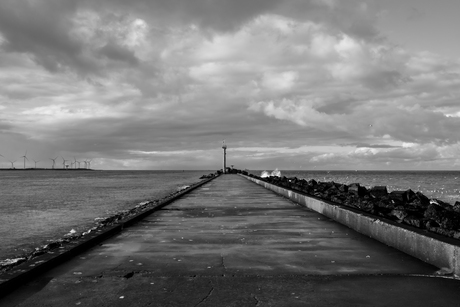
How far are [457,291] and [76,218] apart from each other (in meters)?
A: 17.3

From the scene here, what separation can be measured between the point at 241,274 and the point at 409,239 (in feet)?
9.36

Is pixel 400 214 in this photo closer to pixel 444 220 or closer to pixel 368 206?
pixel 444 220

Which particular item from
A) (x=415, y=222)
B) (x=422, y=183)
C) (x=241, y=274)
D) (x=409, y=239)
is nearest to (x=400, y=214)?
(x=415, y=222)

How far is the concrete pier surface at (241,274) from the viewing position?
4.24 m

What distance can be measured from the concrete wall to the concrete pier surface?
17 cm

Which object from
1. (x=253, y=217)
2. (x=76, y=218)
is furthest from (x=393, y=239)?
(x=76, y=218)

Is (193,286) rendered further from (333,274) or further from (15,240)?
(15,240)

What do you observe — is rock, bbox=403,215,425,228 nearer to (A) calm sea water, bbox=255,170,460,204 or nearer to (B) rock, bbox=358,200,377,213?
(B) rock, bbox=358,200,377,213

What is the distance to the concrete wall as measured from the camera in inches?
207

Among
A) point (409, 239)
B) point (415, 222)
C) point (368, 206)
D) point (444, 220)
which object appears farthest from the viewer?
point (368, 206)

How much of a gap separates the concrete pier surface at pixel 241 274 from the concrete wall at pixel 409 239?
0.17 metres

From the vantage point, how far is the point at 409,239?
6.31 m

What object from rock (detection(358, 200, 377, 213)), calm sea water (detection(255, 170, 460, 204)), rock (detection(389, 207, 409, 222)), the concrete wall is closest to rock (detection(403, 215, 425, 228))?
rock (detection(389, 207, 409, 222))

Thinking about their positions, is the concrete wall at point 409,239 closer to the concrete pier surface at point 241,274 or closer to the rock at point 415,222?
the concrete pier surface at point 241,274
